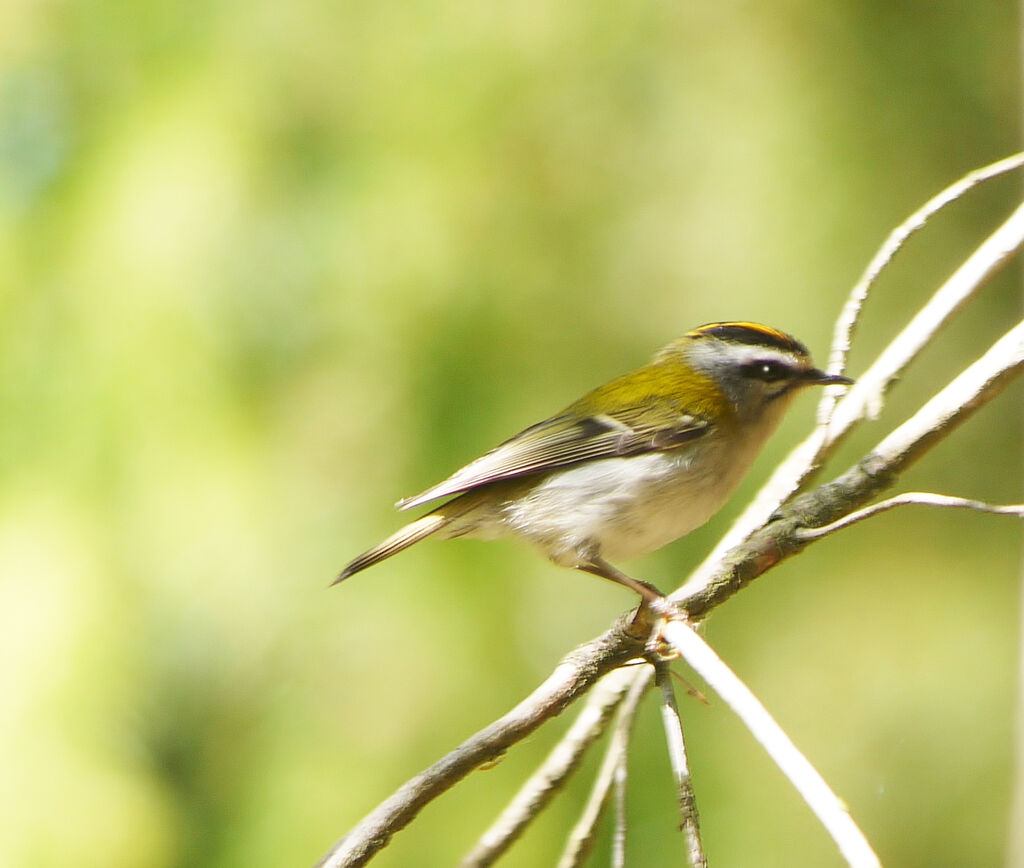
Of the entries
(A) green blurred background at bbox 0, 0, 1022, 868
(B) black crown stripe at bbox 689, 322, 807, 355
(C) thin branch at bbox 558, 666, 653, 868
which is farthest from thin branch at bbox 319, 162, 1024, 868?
(A) green blurred background at bbox 0, 0, 1022, 868

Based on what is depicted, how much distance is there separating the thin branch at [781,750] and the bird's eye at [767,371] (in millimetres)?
1006

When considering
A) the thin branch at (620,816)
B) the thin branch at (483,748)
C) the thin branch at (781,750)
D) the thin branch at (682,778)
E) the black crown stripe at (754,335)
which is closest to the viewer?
the thin branch at (781,750)

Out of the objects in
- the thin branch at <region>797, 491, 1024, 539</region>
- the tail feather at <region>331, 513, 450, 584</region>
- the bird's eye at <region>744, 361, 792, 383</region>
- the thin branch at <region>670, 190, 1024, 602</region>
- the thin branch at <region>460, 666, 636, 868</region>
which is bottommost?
the thin branch at <region>460, 666, 636, 868</region>

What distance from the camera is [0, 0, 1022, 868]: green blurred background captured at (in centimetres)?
250

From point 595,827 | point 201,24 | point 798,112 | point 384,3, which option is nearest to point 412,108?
point 384,3

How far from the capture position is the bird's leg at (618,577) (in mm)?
1907

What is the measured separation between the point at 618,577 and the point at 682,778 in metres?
0.73

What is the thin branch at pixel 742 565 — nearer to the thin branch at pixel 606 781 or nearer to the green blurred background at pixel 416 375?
the thin branch at pixel 606 781

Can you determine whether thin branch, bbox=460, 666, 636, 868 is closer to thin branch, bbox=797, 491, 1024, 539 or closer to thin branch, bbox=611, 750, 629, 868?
thin branch, bbox=611, 750, 629, 868

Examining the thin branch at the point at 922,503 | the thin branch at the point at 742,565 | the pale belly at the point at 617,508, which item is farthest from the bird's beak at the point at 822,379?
the thin branch at the point at 922,503

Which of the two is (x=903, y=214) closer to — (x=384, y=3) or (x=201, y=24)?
(x=384, y=3)

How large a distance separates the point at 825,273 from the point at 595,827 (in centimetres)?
189

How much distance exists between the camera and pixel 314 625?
260cm

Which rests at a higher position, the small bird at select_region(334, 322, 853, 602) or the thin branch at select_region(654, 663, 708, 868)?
the small bird at select_region(334, 322, 853, 602)
